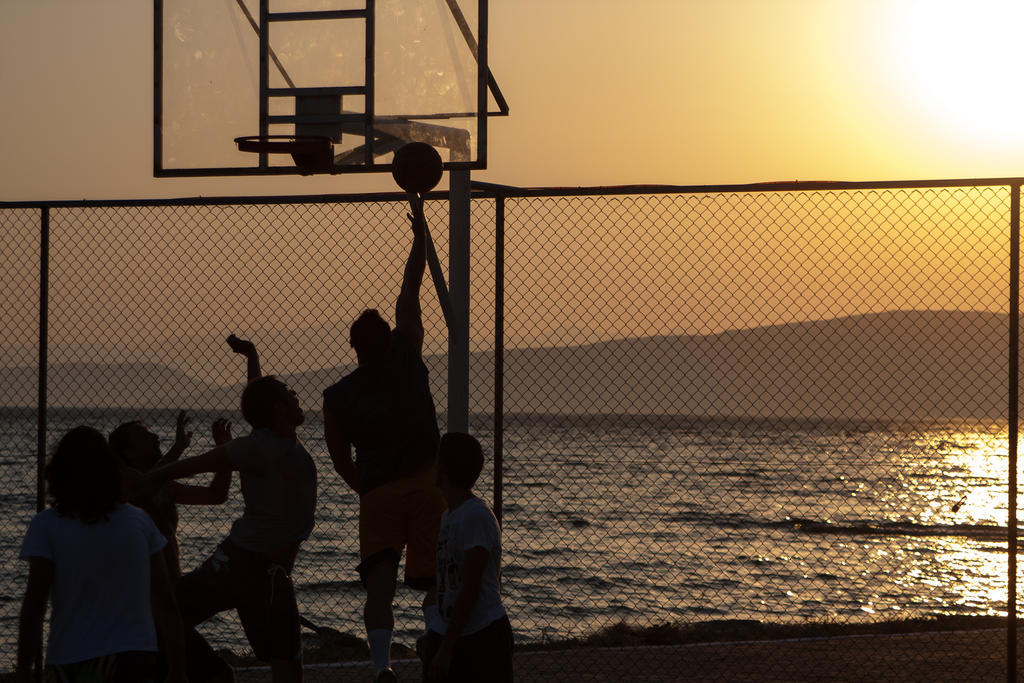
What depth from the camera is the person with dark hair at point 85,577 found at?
3553 millimetres

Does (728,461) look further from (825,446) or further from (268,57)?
(268,57)

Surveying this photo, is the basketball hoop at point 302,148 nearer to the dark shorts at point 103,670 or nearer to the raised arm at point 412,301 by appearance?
the raised arm at point 412,301

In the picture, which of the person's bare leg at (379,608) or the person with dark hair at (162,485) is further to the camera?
the person's bare leg at (379,608)

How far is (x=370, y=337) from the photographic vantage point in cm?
518

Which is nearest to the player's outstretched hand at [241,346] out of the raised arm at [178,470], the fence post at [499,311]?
the raised arm at [178,470]

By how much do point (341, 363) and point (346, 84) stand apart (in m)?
2.06

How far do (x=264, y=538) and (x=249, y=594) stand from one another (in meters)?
0.25

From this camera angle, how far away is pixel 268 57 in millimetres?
6797

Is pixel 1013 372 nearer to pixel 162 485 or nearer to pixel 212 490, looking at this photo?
pixel 212 490

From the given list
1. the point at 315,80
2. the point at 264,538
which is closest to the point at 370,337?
the point at 264,538

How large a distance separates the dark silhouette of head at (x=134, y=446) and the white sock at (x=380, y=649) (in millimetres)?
1264

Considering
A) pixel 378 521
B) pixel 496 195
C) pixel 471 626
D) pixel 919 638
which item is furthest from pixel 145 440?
pixel 919 638

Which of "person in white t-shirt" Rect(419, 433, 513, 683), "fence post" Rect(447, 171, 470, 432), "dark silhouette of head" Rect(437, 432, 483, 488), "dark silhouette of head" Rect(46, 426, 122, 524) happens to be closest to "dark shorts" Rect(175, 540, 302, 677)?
"person in white t-shirt" Rect(419, 433, 513, 683)

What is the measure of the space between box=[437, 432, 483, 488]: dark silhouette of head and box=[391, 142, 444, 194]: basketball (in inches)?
73.5
